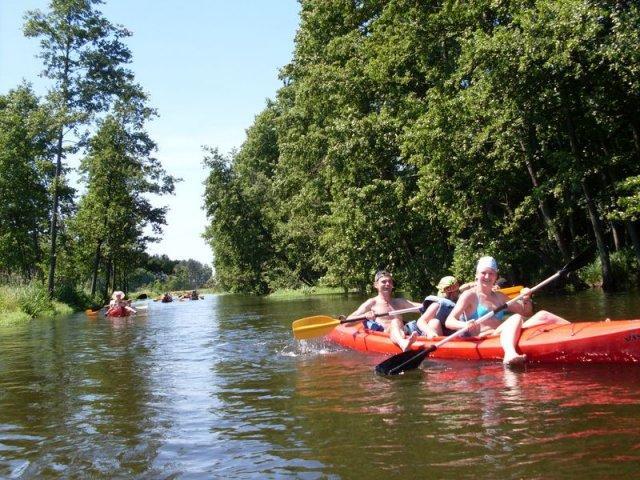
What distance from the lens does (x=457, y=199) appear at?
1852 cm

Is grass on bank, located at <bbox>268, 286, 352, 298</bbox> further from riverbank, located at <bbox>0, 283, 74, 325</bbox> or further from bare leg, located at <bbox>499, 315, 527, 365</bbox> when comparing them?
bare leg, located at <bbox>499, 315, 527, 365</bbox>

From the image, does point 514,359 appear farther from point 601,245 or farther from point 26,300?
point 26,300

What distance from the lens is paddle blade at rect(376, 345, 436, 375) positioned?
7.09m

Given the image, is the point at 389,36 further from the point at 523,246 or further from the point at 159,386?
the point at 159,386

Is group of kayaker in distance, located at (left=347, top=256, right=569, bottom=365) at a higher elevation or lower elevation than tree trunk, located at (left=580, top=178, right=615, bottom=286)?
lower

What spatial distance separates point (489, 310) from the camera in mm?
7773

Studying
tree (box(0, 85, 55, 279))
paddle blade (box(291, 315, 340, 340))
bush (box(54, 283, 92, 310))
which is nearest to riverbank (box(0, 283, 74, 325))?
bush (box(54, 283, 92, 310))

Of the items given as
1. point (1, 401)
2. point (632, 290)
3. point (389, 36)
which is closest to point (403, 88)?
point (389, 36)

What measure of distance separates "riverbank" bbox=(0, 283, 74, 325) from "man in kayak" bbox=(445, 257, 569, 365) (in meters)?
16.7

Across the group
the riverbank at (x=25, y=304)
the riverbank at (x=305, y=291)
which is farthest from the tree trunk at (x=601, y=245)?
the riverbank at (x=305, y=291)

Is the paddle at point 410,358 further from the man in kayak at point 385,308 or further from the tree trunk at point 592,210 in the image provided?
the tree trunk at point 592,210

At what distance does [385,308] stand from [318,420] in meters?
4.53

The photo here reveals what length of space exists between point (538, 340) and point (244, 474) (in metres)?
4.16

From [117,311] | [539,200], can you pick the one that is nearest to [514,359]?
[539,200]
